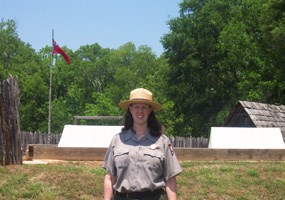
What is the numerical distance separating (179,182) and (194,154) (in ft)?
11.3

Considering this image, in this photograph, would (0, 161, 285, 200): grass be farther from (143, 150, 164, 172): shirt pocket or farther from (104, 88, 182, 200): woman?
(143, 150, 164, 172): shirt pocket

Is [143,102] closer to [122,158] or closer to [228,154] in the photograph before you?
[122,158]

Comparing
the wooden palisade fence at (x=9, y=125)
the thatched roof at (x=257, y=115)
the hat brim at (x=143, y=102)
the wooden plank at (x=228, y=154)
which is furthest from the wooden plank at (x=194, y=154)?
the hat brim at (x=143, y=102)

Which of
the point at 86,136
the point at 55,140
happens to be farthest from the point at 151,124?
the point at 55,140

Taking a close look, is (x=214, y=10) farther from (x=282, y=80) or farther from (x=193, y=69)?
(x=282, y=80)

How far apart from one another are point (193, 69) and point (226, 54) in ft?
9.80

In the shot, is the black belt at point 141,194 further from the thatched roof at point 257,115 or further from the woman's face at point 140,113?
the thatched roof at point 257,115

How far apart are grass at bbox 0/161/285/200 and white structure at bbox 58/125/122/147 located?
391cm

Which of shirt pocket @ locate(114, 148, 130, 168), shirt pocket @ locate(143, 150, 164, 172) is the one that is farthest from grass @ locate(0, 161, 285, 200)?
shirt pocket @ locate(143, 150, 164, 172)

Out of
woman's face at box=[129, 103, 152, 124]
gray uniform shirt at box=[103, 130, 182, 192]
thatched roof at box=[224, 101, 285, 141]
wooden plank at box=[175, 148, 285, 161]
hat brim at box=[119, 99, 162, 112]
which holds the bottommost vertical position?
wooden plank at box=[175, 148, 285, 161]

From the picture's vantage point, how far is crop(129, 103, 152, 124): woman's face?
4.95 metres

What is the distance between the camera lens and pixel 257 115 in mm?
25797

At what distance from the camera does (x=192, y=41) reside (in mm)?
45531

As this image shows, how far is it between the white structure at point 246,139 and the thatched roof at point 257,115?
20.5 feet
